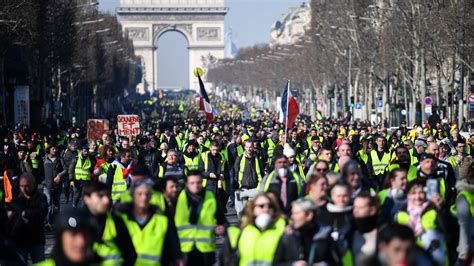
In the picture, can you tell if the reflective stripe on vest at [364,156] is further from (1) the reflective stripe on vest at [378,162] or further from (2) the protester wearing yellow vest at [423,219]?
(2) the protester wearing yellow vest at [423,219]

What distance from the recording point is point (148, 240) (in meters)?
11.8

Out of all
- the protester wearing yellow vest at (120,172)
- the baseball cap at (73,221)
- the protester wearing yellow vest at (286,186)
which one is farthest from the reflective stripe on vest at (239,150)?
the baseball cap at (73,221)

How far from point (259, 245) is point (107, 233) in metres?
1.20

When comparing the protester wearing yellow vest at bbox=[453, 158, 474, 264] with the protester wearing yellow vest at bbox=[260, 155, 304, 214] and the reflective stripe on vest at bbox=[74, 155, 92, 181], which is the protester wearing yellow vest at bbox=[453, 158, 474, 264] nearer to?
the protester wearing yellow vest at bbox=[260, 155, 304, 214]

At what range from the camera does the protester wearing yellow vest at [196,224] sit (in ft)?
43.3

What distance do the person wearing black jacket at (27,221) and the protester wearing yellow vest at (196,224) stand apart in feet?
8.02

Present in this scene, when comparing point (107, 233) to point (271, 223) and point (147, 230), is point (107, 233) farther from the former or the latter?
point (271, 223)

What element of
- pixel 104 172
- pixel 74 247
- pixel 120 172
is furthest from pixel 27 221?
pixel 74 247

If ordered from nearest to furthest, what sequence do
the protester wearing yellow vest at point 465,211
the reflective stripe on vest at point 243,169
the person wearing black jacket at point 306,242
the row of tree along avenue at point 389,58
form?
the person wearing black jacket at point 306,242 → the protester wearing yellow vest at point 465,211 → the reflective stripe on vest at point 243,169 → the row of tree along avenue at point 389,58

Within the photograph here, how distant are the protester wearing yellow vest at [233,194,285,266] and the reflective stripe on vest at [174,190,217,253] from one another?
160 centimetres

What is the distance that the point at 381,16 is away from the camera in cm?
7644

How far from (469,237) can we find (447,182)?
8.17 feet

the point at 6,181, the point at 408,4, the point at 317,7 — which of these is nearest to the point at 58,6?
the point at 408,4

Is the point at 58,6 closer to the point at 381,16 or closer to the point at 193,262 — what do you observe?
the point at 381,16
